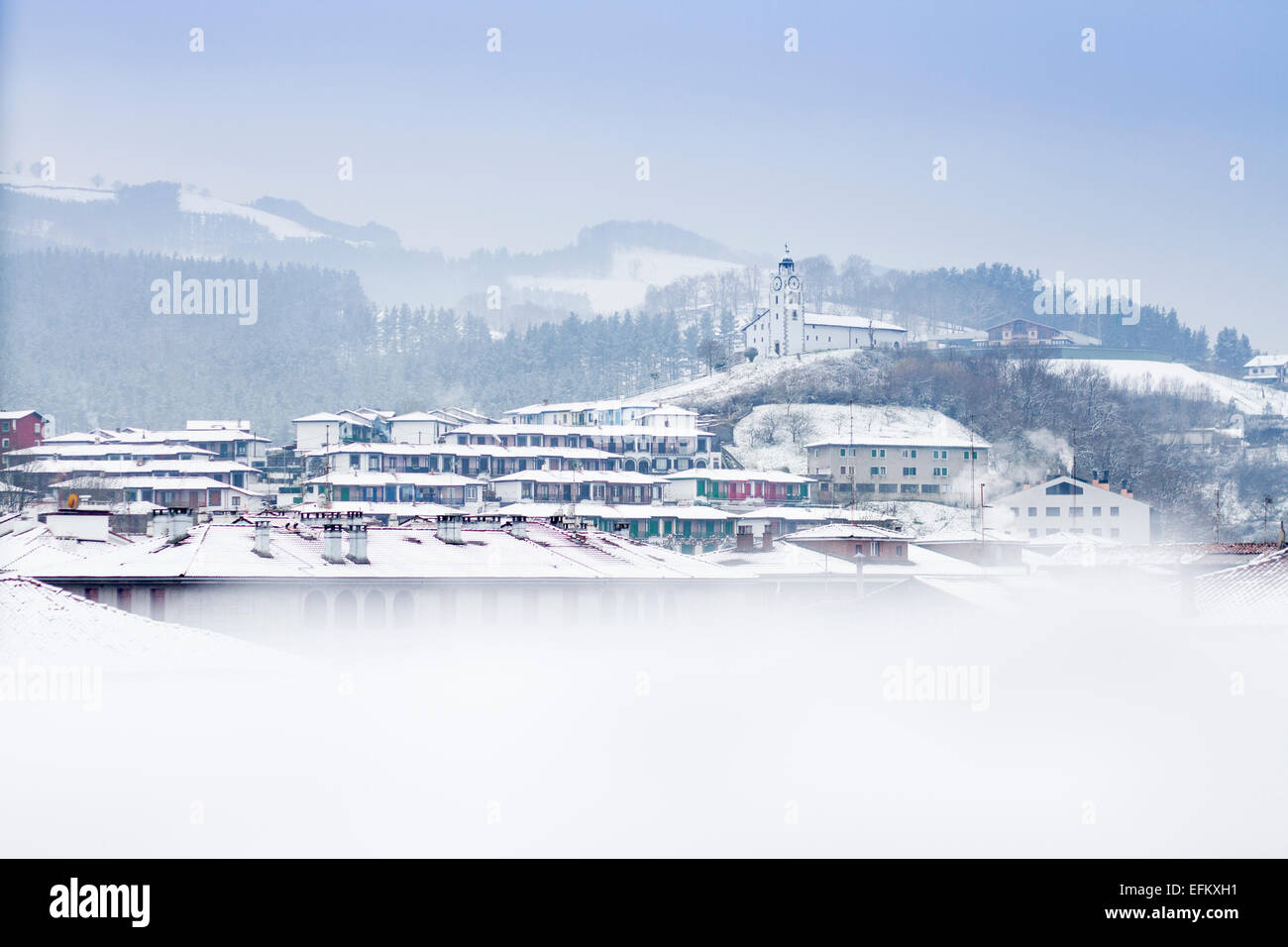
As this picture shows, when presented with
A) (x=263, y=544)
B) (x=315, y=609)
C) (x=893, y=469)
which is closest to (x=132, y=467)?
(x=893, y=469)

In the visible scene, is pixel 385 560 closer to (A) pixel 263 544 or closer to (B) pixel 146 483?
(A) pixel 263 544

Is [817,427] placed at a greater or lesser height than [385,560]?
greater

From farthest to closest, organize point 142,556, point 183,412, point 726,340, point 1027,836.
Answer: point 726,340 → point 183,412 → point 142,556 → point 1027,836

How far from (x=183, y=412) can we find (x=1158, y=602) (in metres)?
84.1

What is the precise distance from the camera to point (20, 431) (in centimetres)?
7425

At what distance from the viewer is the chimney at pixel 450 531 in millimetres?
29219

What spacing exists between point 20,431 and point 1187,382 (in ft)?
249

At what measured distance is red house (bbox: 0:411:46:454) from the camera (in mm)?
72000

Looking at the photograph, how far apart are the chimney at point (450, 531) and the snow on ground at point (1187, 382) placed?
275 ft

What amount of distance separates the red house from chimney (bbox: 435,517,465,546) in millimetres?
46334
